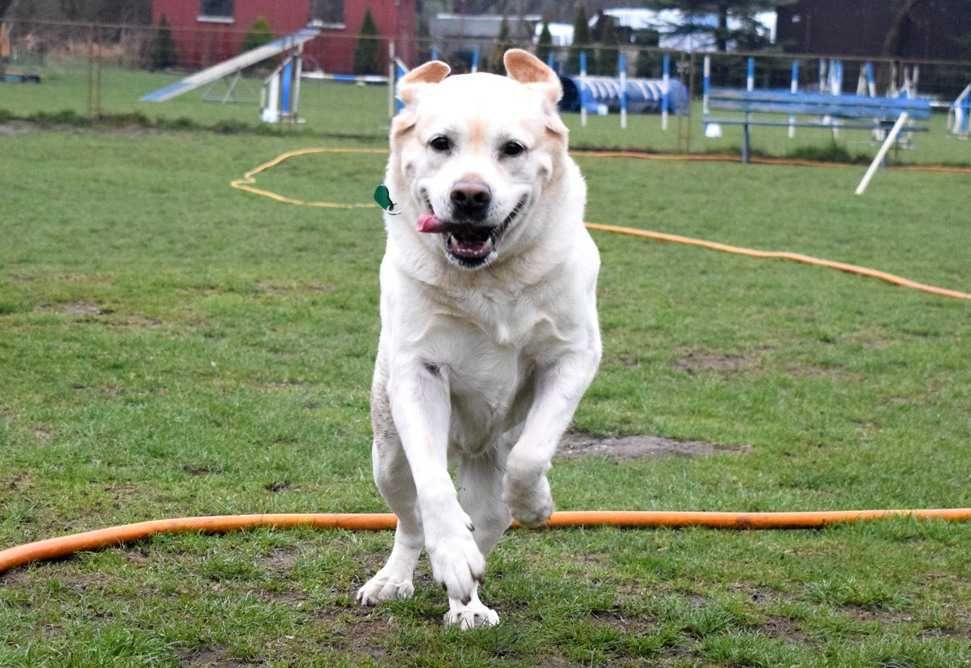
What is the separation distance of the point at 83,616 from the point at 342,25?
47249 millimetres

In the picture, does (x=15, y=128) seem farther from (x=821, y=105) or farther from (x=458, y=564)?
(x=458, y=564)

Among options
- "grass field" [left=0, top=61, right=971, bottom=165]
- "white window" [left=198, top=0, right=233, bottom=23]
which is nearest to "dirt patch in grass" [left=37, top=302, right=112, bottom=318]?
"grass field" [left=0, top=61, right=971, bottom=165]

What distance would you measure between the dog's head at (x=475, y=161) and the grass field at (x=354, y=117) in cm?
2072

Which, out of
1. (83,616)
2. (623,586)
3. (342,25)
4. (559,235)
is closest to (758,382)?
(623,586)

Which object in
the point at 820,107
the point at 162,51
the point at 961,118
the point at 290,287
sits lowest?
the point at 290,287

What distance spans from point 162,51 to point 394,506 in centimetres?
3070

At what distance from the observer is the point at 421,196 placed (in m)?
4.23

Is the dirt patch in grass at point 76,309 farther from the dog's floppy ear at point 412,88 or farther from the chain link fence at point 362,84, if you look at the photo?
the chain link fence at point 362,84

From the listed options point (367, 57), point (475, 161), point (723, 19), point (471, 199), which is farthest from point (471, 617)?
point (723, 19)

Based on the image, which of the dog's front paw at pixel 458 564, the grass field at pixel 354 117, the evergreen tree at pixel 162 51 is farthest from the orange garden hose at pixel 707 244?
the evergreen tree at pixel 162 51

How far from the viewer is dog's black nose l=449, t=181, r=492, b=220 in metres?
3.97

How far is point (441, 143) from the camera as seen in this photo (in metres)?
4.14

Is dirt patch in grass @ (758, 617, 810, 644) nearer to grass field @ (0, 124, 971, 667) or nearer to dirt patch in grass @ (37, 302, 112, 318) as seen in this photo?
grass field @ (0, 124, 971, 667)

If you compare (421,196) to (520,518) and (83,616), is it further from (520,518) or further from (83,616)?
(83,616)
